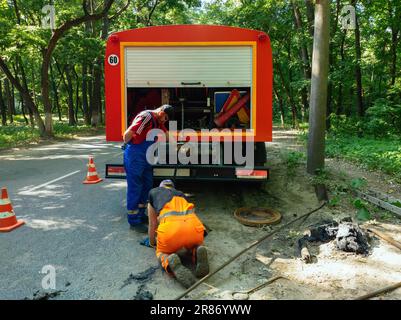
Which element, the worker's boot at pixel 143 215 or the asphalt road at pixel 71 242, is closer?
the asphalt road at pixel 71 242

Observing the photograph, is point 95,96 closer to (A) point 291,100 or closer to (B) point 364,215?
(A) point 291,100

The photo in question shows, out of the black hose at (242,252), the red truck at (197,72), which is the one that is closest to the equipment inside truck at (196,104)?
the red truck at (197,72)

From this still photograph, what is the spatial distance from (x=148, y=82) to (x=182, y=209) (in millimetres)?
3031

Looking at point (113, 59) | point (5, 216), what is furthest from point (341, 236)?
point (5, 216)

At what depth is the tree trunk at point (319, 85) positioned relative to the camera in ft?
23.9

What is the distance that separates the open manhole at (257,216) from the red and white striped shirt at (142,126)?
200cm

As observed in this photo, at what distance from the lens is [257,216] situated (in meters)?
6.05

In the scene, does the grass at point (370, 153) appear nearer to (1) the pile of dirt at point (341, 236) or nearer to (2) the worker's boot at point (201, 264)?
(1) the pile of dirt at point (341, 236)

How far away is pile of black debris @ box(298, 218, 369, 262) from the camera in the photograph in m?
4.34

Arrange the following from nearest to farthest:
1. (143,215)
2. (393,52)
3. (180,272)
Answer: (180,272) < (143,215) < (393,52)

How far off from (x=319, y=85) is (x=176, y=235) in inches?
195

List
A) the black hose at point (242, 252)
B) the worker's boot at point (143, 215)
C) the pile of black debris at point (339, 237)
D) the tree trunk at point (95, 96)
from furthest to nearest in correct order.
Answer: the tree trunk at point (95, 96)
the worker's boot at point (143, 215)
the pile of black debris at point (339, 237)
the black hose at point (242, 252)

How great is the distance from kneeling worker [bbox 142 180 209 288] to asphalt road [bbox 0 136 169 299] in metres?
0.33
